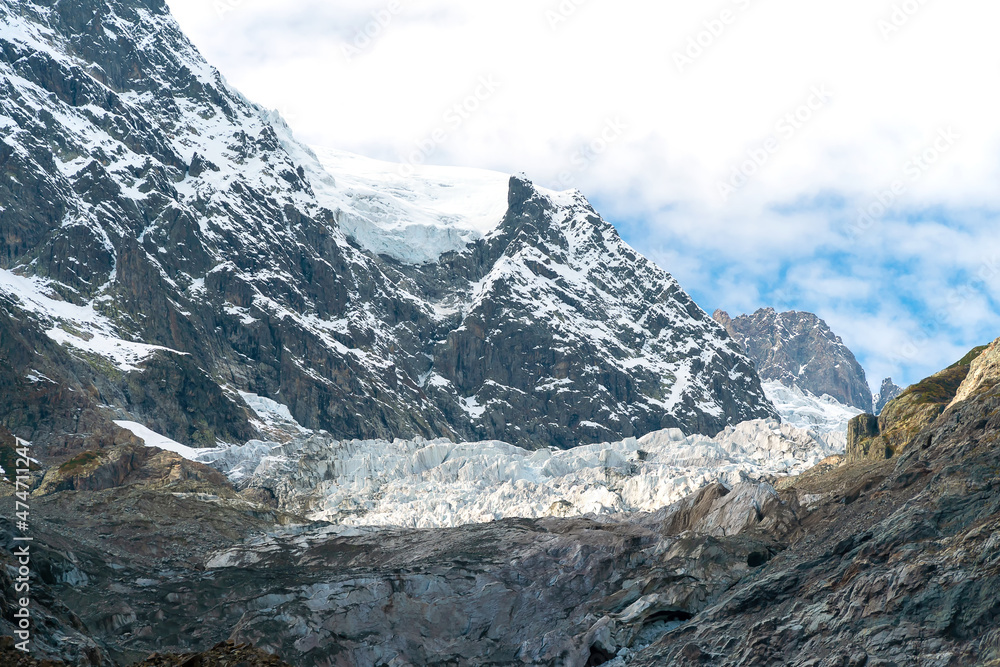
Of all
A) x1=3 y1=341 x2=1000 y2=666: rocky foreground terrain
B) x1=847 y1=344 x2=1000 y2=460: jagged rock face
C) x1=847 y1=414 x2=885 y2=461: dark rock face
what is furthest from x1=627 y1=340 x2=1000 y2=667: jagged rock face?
x1=847 y1=414 x2=885 y2=461: dark rock face

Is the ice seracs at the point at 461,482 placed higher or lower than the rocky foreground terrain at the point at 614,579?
higher

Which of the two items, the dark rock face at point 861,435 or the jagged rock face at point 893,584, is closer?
the jagged rock face at point 893,584

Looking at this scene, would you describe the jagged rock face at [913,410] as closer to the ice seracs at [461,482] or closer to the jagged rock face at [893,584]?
the jagged rock face at [893,584]

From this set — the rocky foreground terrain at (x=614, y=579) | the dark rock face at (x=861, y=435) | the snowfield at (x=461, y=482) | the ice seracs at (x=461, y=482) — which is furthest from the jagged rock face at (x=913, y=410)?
the snowfield at (x=461, y=482)

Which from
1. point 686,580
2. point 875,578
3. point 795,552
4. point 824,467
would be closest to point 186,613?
point 686,580

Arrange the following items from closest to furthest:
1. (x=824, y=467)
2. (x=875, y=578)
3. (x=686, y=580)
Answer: (x=875, y=578) < (x=686, y=580) < (x=824, y=467)

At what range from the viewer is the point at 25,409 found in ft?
625

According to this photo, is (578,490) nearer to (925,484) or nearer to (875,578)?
(925,484)

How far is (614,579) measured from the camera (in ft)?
269

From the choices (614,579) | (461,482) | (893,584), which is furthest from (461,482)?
(893,584)

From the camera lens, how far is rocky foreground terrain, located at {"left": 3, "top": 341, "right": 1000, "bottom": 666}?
51438 mm

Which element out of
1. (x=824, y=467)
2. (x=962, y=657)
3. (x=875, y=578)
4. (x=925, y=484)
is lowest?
(x=962, y=657)

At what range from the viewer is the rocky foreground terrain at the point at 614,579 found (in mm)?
51438

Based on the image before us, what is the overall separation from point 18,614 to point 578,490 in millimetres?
122751
